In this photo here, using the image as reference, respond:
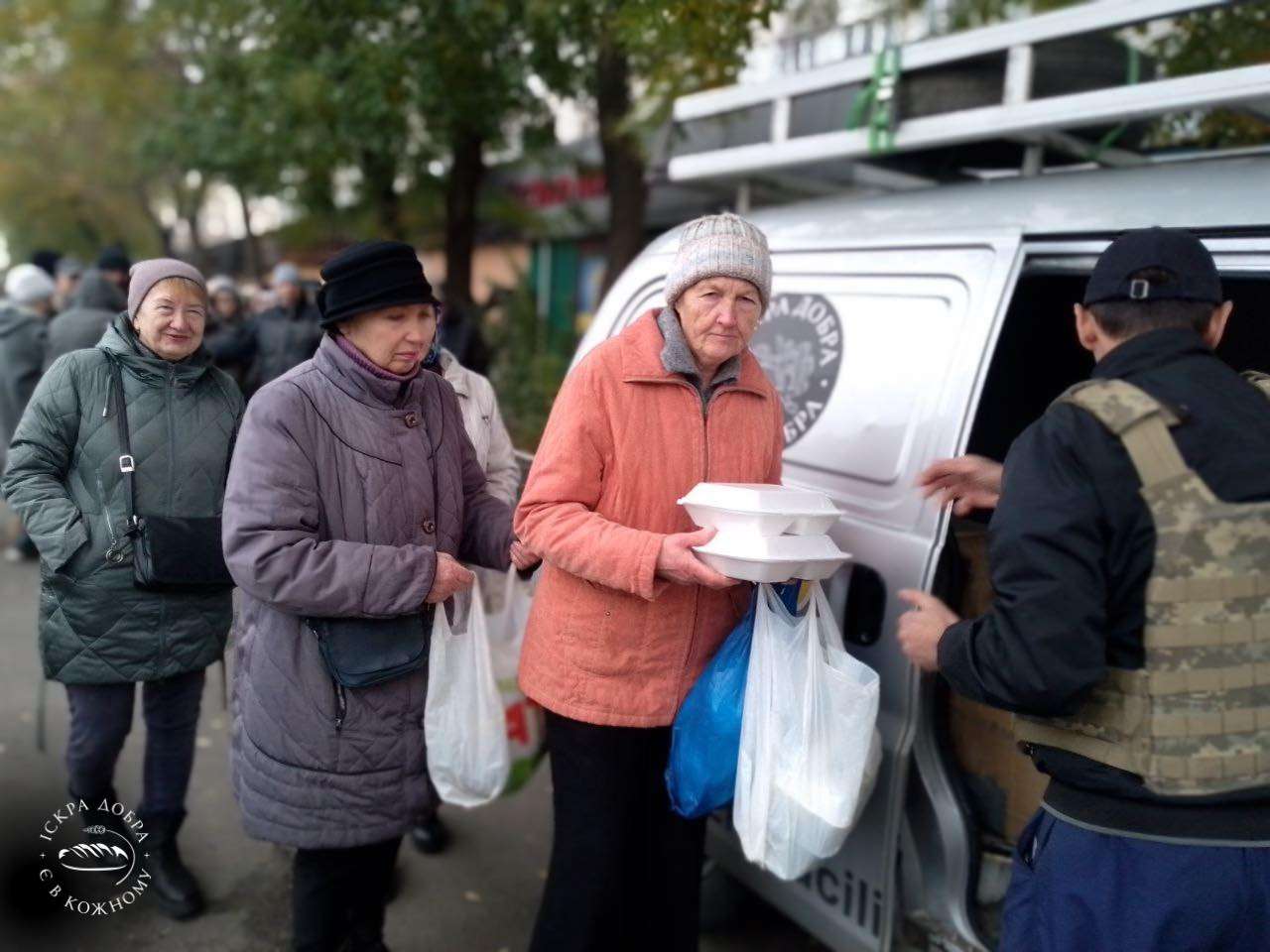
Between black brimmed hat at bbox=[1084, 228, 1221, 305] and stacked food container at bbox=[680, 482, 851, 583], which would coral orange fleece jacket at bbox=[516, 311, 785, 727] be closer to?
stacked food container at bbox=[680, 482, 851, 583]

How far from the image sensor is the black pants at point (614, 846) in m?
2.20

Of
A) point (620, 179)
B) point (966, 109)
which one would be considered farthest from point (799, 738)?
point (620, 179)

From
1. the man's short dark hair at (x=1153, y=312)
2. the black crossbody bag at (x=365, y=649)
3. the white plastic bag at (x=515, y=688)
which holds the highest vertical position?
the man's short dark hair at (x=1153, y=312)

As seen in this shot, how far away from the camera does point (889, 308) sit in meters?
2.44

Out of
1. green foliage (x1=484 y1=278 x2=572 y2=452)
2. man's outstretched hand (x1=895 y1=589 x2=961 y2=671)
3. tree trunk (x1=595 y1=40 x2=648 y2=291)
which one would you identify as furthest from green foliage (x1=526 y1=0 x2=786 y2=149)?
green foliage (x1=484 y1=278 x2=572 y2=452)

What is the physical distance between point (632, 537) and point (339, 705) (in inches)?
31.0

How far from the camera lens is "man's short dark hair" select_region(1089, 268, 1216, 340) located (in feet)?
5.10

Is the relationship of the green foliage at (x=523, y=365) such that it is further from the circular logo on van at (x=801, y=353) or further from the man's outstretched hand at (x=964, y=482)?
the man's outstretched hand at (x=964, y=482)

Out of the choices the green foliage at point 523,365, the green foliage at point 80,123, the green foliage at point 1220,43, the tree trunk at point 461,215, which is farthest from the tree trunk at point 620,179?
the green foliage at point 80,123

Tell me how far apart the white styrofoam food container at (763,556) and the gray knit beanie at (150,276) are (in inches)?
63.1

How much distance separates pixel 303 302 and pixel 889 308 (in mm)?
5042

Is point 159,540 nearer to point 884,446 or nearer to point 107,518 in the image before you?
point 107,518

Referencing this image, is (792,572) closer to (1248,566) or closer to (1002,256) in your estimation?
(1248,566)

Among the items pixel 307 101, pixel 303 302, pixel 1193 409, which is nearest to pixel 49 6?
pixel 307 101
